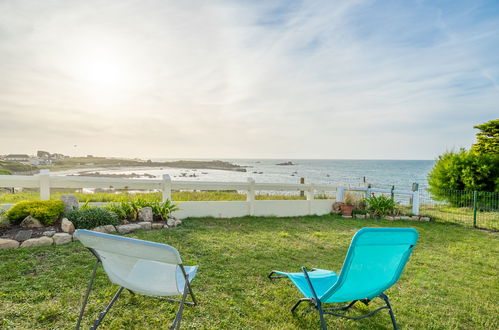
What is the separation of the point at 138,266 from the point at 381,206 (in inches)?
330

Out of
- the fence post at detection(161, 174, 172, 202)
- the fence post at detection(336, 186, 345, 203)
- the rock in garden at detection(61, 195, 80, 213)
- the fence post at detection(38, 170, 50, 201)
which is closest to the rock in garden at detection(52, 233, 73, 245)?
the rock in garden at detection(61, 195, 80, 213)

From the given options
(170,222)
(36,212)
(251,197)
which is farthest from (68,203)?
(251,197)

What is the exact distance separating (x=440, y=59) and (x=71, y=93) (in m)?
11.7

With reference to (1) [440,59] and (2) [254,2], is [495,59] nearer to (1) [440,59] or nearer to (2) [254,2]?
(1) [440,59]

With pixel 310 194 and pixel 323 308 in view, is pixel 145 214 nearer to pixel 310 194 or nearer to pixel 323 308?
pixel 323 308

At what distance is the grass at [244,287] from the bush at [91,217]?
67cm

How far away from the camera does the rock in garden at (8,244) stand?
171 inches

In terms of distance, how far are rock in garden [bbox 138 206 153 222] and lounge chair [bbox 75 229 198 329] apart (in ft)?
12.1

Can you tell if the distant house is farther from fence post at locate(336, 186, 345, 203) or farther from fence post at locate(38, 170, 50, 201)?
fence post at locate(336, 186, 345, 203)

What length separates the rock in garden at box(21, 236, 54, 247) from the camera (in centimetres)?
447

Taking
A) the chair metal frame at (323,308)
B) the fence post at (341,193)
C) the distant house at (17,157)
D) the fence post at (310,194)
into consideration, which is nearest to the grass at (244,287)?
the chair metal frame at (323,308)

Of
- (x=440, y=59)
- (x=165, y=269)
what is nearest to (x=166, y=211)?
(x=165, y=269)

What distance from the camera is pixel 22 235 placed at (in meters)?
4.59

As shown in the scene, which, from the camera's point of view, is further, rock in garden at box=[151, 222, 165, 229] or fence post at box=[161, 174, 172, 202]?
fence post at box=[161, 174, 172, 202]
